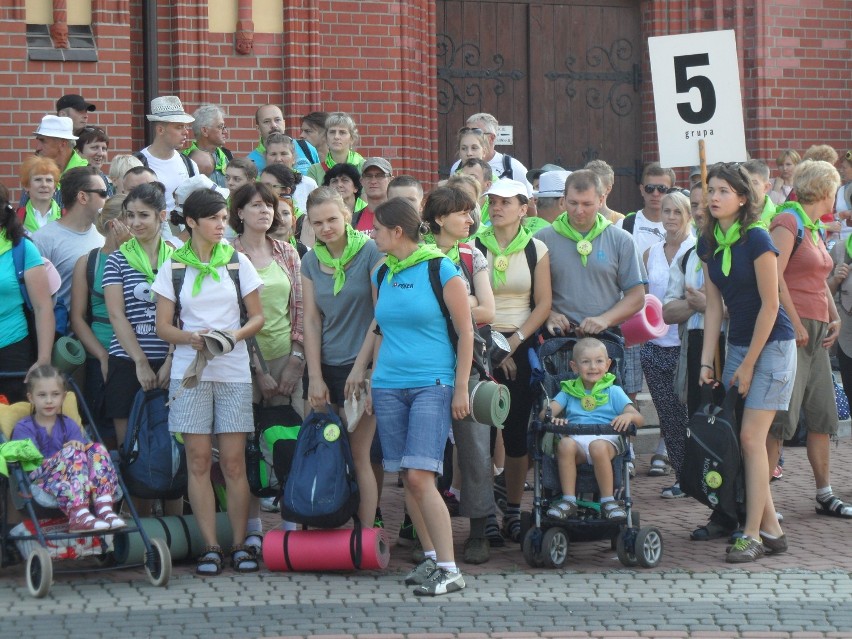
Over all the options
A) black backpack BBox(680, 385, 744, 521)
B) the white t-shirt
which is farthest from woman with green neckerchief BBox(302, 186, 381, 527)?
black backpack BBox(680, 385, 744, 521)

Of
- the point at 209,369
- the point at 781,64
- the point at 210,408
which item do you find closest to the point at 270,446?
the point at 210,408

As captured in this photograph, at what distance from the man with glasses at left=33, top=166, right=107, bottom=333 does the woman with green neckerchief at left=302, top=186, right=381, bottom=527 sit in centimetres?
142

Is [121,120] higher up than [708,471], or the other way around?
[121,120]

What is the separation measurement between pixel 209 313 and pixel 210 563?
1289 mm

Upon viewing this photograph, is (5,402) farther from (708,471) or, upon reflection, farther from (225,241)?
(708,471)

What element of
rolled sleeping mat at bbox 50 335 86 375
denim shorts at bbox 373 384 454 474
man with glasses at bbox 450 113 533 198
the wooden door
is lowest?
denim shorts at bbox 373 384 454 474

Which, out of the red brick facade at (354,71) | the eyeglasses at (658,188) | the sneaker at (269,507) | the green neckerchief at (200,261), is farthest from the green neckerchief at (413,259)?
the red brick facade at (354,71)

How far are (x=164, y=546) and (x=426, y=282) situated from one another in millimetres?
1823

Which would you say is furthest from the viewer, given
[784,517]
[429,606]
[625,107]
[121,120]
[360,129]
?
[625,107]

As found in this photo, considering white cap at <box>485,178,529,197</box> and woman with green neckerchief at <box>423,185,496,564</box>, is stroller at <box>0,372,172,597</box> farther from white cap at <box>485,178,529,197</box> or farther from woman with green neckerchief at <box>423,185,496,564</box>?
white cap at <box>485,178,529,197</box>

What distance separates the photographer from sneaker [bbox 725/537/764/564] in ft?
27.1

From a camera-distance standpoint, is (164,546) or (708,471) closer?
(164,546)

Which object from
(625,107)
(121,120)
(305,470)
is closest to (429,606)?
(305,470)

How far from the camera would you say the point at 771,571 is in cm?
809
